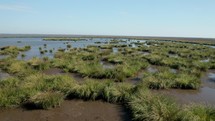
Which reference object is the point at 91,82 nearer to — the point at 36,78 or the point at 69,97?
the point at 69,97

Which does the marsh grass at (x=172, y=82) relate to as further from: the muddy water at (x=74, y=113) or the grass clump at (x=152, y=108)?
the muddy water at (x=74, y=113)

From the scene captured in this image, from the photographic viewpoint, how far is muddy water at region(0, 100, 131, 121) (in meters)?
10.3

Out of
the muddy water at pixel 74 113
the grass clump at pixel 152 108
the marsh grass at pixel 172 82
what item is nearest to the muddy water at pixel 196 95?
the marsh grass at pixel 172 82

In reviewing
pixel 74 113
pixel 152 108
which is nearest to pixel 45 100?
pixel 74 113

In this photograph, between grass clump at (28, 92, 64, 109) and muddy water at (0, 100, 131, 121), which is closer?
muddy water at (0, 100, 131, 121)

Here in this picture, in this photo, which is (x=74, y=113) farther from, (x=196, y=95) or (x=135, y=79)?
(x=135, y=79)

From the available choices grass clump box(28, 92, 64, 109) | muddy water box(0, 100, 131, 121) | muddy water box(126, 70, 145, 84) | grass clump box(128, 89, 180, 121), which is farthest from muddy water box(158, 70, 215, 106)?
grass clump box(28, 92, 64, 109)

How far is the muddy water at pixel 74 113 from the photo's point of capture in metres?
10.3

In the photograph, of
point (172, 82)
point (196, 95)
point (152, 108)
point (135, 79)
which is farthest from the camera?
point (135, 79)

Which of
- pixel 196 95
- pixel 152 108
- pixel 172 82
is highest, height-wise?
pixel 152 108

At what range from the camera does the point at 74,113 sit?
1093cm

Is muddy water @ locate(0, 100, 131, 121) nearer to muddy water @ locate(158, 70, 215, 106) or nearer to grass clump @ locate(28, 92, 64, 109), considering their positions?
grass clump @ locate(28, 92, 64, 109)

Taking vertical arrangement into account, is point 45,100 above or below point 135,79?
above

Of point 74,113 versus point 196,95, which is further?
point 196,95
